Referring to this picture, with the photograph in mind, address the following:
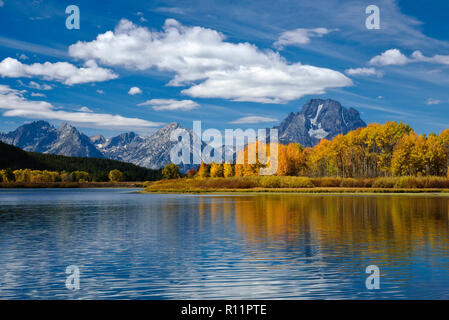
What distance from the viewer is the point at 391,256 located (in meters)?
20.4

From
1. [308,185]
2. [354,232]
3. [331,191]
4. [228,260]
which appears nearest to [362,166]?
[308,185]

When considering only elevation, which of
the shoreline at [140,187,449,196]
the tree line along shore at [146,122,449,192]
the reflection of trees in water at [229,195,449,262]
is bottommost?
the shoreline at [140,187,449,196]

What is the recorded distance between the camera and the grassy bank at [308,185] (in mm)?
94100

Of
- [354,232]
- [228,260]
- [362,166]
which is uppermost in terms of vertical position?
[362,166]

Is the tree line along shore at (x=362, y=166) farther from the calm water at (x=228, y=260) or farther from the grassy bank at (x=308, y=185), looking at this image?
the calm water at (x=228, y=260)

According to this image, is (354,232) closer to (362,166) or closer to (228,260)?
(228,260)

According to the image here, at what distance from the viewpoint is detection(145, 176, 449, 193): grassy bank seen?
94.1m

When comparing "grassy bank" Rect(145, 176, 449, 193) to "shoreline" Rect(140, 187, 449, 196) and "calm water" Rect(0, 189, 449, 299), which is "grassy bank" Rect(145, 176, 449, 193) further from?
"calm water" Rect(0, 189, 449, 299)

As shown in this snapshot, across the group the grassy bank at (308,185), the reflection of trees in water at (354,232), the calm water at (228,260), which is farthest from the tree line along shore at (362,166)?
the calm water at (228,260)

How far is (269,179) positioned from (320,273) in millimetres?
100907

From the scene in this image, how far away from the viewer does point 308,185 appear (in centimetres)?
10975

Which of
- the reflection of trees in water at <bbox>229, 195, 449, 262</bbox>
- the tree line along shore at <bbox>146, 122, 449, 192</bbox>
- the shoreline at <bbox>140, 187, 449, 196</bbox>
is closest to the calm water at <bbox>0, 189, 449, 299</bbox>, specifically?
the reflection of trees in water at <bbox>229, 195, 449, 262</bbox>
